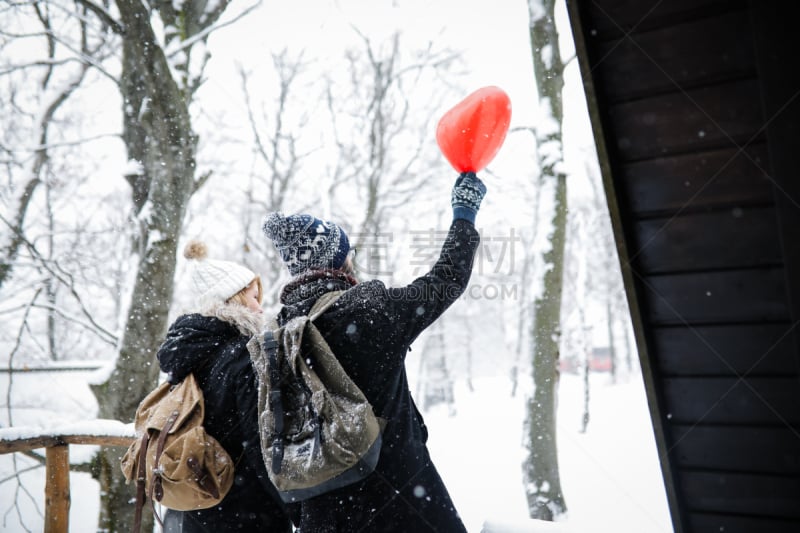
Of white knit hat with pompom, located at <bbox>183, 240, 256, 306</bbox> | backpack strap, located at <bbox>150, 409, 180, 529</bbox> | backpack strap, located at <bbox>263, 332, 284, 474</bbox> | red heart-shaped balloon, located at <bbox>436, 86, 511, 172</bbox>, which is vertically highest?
red heart-shaped balloon, located at <bbox>436, 86, 511, 172</bbox>

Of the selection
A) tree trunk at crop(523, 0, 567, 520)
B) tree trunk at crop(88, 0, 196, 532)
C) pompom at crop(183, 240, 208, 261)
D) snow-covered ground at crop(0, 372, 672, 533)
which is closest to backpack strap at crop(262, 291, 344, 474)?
pompom at crop(183, 240, 208, 261)

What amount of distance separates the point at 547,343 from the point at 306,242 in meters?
4.97

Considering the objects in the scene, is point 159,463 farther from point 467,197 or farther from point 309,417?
point 467,197

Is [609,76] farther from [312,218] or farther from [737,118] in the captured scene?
[312,218]

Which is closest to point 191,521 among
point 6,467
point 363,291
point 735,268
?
point 363,291

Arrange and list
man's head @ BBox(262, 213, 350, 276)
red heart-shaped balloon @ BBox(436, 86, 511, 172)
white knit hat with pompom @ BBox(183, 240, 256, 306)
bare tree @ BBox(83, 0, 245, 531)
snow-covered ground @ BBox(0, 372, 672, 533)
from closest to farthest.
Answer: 1. man's head @ BBox(262, 213, 350, 276)
2. red heart-shaped balloon @ BBox(436, 86, 511, 172)
3. white knit hat with pompom @ BBox(183, 240, 256, 306)
4. bare tree @ BBox(83, 0, 245, 531)
5. snow-covered ground @ BBox(0, 372, 672, 533)

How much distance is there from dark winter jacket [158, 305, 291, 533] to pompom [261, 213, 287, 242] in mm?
370

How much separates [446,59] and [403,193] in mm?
3250

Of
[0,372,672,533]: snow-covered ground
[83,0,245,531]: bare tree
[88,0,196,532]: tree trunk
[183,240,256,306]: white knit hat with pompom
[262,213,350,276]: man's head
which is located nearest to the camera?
[262,213,350,276]: man's head

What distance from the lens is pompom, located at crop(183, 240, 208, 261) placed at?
2320 millimetres

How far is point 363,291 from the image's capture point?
1.50 meters

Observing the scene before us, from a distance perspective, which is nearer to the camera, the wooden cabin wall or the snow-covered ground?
the wooden cabin wall

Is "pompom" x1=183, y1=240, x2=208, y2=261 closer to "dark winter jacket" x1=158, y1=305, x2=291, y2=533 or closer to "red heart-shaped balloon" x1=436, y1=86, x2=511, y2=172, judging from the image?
"dark winter jacket" x1=158, y1=305, x2=291, y2=533

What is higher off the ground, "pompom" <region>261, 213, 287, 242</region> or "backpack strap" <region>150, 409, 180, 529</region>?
"pompom" <region>261, 213, 287, 242</region>
